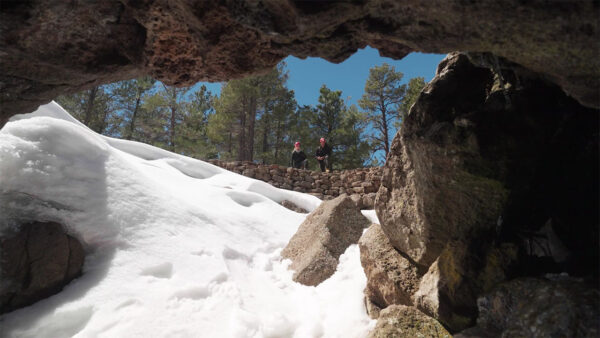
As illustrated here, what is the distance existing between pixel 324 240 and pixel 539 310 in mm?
3111

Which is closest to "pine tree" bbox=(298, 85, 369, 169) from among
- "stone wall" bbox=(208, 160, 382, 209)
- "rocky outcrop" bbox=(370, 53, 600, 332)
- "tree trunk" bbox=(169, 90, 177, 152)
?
"stone wall" bbox=(208, 160, 382, 209)

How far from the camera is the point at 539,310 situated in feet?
5.87

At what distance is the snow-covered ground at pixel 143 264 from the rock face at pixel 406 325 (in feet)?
2.43

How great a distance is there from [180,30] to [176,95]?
2047cm

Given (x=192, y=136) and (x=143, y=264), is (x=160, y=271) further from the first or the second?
(x=192, y=136)

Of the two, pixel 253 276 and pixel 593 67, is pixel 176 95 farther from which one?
pixel 593 67

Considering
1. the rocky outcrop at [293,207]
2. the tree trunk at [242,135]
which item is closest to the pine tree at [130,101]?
the tree trunk at [242,135]

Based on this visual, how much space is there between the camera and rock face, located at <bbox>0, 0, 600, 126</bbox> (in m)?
1.52

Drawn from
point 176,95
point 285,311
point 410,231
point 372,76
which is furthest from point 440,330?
point 176,95

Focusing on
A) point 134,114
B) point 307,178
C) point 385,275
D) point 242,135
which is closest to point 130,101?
point 134,114

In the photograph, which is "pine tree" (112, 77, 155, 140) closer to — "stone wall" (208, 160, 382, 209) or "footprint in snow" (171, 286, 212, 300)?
"stone wall" (208, 160, 382, 209)

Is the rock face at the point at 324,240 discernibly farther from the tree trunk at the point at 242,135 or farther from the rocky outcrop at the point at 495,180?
the tree trunk at the point at 242,135

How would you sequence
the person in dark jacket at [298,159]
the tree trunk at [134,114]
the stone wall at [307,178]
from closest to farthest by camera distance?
the stone wall at [307,178] < the person in dark jacket at [298,159] < the tree trunk at [134,114]

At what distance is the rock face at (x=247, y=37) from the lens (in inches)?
59.7
